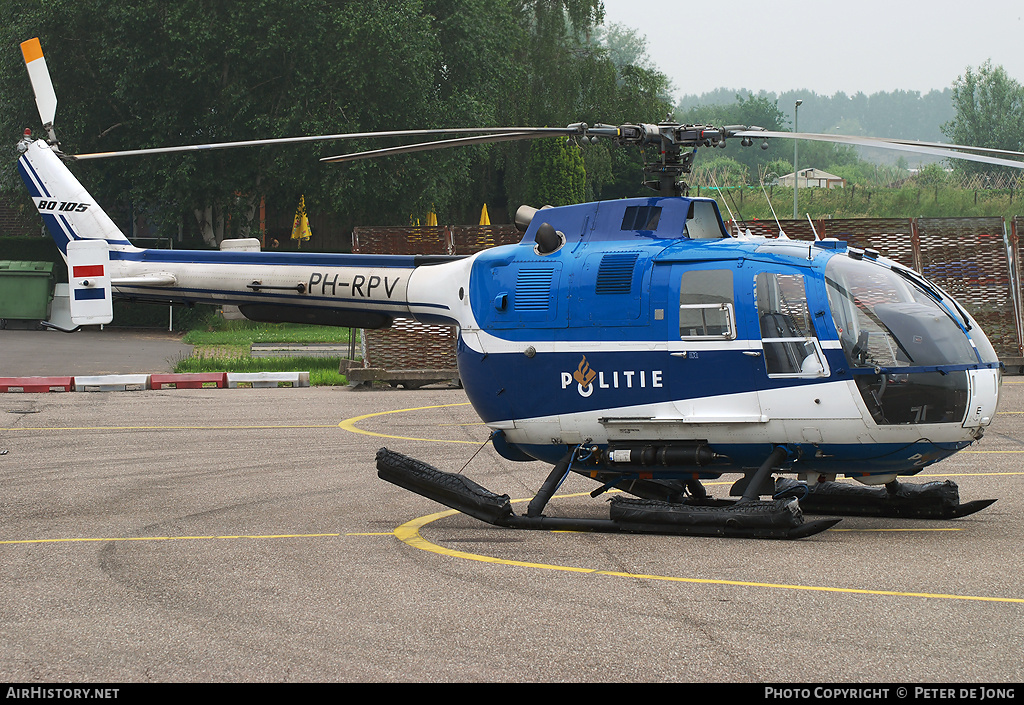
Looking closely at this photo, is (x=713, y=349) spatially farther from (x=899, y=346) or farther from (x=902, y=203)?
(x=902, y=203)

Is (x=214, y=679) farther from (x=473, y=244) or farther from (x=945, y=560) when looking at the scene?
(x=473, y=244)

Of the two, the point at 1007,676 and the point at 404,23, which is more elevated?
the point at 404,23

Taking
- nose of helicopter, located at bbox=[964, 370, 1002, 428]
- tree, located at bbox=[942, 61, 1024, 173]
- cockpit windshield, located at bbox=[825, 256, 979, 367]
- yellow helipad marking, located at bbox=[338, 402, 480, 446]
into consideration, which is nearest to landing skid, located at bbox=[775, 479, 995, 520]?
nose of helicopter, located at bbox=[964, 370, 1002, 428]

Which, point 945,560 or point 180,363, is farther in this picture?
point 180,363

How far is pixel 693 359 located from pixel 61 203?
8840 millimetres

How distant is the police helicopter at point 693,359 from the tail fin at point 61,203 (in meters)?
3.49

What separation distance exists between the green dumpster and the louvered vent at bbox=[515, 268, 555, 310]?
31.7 meters

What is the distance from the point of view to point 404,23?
38719 millimetres

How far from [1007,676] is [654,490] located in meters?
5.74

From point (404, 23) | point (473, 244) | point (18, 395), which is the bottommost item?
point (18, 395)

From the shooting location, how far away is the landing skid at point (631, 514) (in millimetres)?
9680

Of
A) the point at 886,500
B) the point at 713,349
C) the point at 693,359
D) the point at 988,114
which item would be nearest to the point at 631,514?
the point at 693,359
